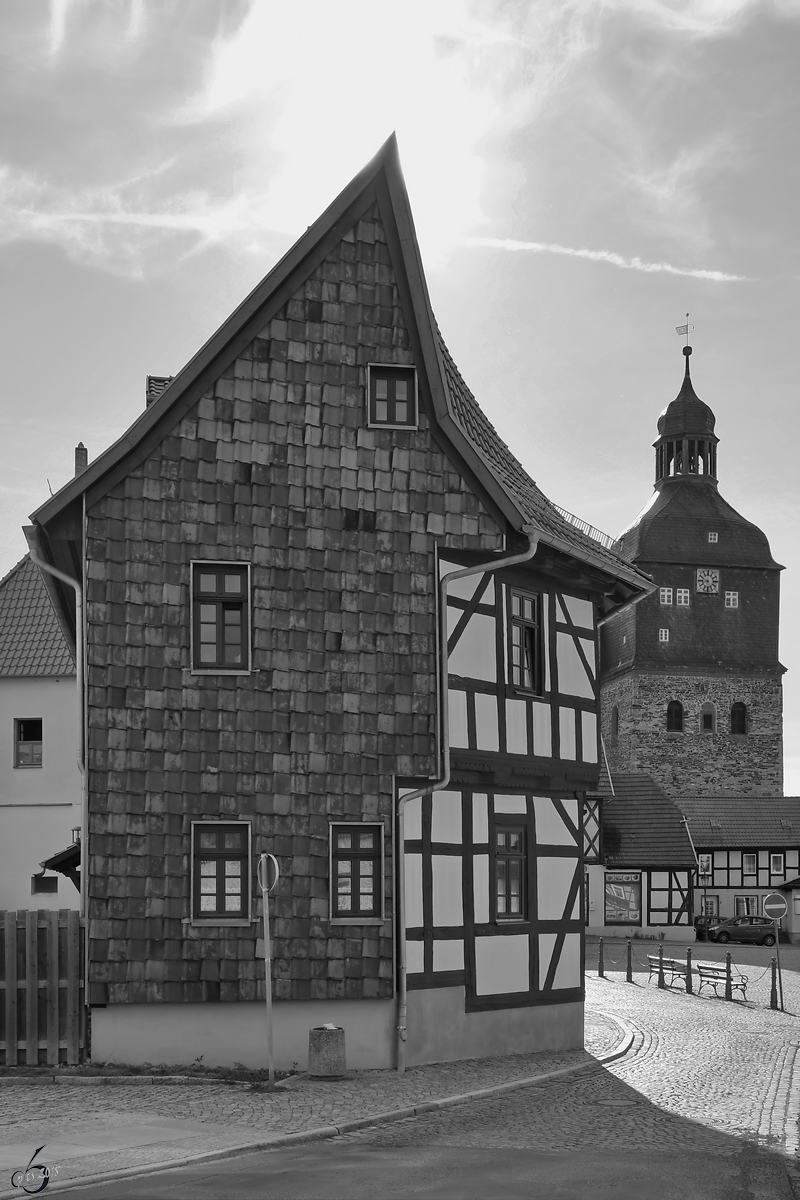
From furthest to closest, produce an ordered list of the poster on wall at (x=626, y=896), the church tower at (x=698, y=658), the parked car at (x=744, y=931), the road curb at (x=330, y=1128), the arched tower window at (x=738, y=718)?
the arched tower window at (x=738, y=718) → the church tower at (x=698, y=658) → the poster on wall at (x=626, y=896) → the parked car at (x=744, y=931) → the road curb at (x=330, y=1128)

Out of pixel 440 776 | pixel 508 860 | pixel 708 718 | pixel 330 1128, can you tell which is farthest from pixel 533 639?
pixel 708 718

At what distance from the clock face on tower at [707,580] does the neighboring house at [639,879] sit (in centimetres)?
2560

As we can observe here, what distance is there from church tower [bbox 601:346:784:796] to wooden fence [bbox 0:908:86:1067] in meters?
63.0

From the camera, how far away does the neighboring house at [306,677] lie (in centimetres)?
1705

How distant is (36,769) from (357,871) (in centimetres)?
2039

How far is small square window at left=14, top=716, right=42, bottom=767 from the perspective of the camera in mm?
36344

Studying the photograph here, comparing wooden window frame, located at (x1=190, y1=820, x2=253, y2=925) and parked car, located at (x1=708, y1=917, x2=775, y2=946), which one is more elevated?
wooden window frame, located at (x1=190, y1=820, x2=253, y2=925)

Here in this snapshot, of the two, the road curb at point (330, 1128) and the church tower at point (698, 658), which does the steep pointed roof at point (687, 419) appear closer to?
the church tower at point (698, 658)

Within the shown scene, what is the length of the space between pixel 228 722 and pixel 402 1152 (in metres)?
6.51

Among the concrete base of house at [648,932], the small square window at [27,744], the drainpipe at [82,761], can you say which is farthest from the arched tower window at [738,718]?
the drainpipe at [82,761]

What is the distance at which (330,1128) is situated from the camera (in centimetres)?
1291

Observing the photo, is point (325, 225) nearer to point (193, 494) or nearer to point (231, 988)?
point (193, 494)

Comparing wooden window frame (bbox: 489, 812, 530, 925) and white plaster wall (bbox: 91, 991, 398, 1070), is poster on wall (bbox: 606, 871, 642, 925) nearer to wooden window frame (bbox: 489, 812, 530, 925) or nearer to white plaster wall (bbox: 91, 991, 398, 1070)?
wooden window frame (bbox: 489, 812, 530, 925)

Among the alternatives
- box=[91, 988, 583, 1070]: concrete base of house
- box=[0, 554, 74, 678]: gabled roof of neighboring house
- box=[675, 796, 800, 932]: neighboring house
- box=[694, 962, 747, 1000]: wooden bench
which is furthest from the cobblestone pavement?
box=[675, 796, 800, 932]: neighboring house
